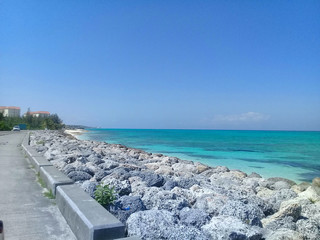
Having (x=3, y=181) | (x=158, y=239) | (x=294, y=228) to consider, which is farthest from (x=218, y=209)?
(x=3, y=181)

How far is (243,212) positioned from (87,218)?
8.51ft

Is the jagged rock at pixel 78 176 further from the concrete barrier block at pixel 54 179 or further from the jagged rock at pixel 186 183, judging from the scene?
the jagged rock at pixel 186 183

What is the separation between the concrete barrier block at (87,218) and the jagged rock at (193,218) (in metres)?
1.29

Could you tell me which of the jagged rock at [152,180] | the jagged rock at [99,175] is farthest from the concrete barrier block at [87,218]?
the jagged rock at [99,175]

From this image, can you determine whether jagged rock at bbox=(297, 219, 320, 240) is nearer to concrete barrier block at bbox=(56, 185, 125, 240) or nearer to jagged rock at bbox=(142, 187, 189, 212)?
jagged rock at bbox=(142, 187, 189, 212)

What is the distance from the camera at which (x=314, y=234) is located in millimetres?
4410

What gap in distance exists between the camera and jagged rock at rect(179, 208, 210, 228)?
12.9 feet

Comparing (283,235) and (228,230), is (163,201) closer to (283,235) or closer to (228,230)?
(228,230)

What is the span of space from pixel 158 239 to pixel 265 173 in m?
14.0

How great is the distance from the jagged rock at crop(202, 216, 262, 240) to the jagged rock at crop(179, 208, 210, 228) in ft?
0.49

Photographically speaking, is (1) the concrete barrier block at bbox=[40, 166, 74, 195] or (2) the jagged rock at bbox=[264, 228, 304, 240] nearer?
(2) the jagged rock at bbox=[264, 228, 304, 240]

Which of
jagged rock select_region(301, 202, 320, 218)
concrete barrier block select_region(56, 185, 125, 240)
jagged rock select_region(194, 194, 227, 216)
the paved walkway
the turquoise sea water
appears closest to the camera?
concrete barrier block select_region(56, 185, 125, 240)

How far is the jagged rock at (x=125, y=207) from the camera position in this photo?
12.7 feet

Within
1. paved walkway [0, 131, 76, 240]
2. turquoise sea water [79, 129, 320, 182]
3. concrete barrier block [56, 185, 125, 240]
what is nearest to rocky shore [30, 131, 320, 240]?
concrete barrier block [56, 185, 125, 240]
